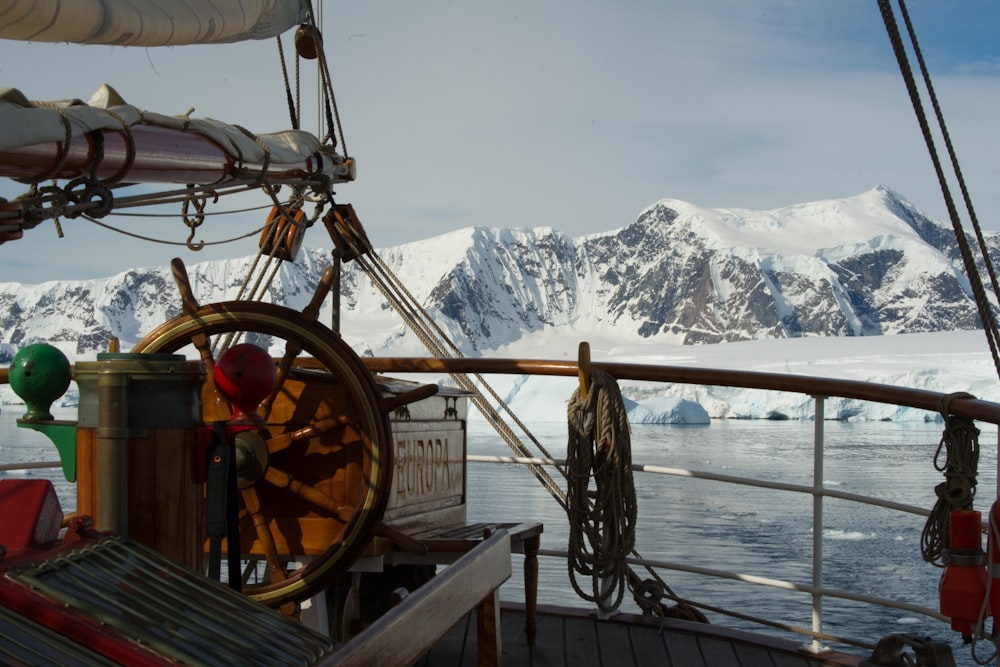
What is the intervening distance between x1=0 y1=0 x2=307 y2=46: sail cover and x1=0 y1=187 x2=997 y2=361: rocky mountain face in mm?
147978

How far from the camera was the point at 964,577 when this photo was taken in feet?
6.27

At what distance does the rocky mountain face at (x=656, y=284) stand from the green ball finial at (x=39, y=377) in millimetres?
149703

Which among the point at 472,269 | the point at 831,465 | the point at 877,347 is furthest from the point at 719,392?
the point at 472,269

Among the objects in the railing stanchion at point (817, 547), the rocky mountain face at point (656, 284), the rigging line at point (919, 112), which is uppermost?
the rocky mountain face at point (656, 284)

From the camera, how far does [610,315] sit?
18225 cm

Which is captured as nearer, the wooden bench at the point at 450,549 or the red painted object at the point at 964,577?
the red painted object at the point at 964,577

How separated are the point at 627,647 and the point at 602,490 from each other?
38 centimetres

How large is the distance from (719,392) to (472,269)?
380ft

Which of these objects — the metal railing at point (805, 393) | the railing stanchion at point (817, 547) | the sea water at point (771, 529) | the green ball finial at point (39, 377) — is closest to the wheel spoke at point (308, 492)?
the metal railing at point (805, 393)

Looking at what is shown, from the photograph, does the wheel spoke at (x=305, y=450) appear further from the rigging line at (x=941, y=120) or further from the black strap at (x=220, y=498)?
the rigging line at (x=941, y=120)

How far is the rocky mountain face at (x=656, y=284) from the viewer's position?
162 meters

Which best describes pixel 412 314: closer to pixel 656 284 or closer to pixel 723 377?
pixel 723 377

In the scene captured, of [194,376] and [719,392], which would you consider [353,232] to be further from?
[719,392]

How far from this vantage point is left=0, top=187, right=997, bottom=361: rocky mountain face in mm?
161875
